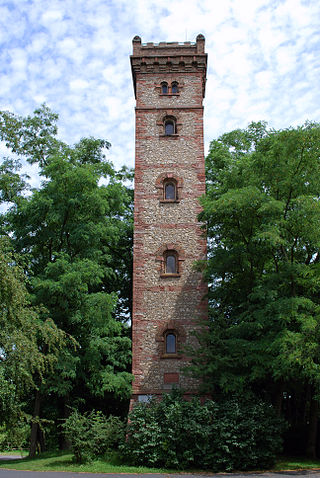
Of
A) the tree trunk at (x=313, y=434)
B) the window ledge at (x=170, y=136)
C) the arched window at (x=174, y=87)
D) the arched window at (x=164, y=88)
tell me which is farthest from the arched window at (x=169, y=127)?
the tree trunk at (x=313, y=434)

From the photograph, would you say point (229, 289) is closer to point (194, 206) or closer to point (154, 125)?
point (194, 206)

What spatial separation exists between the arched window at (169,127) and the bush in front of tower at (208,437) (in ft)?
42.2

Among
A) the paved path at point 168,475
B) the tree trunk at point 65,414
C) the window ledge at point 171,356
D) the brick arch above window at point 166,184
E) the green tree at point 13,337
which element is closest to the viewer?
the green tree at point 13,337

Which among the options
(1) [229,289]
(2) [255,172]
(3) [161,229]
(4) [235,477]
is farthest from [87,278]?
(4) [235,477]

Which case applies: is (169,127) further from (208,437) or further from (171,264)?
(208,437)

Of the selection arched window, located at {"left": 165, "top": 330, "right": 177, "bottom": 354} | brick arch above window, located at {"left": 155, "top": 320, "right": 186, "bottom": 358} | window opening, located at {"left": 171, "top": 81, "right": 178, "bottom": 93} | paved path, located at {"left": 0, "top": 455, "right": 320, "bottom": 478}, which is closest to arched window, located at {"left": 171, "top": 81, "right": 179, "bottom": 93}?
window opening, located at {"left": 171, "top": 81, "right": 178, "bottom": 93}

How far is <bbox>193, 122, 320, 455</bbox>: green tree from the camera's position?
16.1 m

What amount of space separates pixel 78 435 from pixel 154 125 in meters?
14.3

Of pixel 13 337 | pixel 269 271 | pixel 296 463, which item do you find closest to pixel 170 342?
pixel 269 271

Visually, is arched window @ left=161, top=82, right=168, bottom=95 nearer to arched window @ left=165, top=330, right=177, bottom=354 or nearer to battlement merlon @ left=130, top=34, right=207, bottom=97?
battlement merlon @ left=130, top=34, right=207, bottom=97

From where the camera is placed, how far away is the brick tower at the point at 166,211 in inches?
783

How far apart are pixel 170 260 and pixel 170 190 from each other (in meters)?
3.46

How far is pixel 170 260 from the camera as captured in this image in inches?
845

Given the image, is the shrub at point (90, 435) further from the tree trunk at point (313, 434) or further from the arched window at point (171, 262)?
the tree trunk at point (313, 434)
